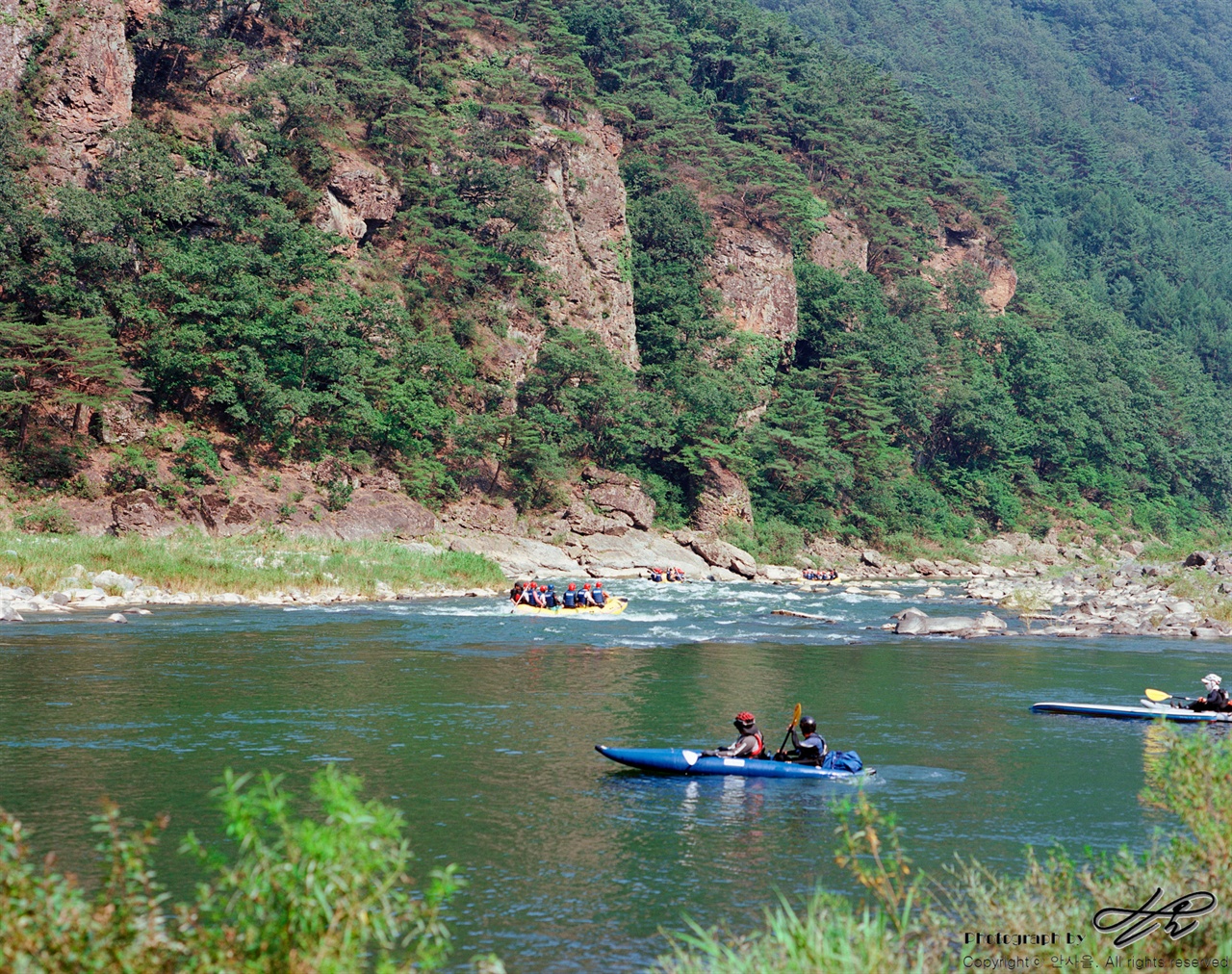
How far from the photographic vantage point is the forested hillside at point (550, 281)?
34844 mm

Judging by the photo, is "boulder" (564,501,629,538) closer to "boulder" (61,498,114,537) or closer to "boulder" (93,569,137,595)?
"boulder" (61,498,114,537)

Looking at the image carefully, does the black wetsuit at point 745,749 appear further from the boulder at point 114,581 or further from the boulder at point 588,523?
the boulder at point 588,523

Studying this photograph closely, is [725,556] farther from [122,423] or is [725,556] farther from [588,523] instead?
[122,423]

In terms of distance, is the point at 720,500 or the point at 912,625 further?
the point at 720,500

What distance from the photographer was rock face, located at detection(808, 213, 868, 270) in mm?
60125

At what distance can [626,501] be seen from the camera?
142ft

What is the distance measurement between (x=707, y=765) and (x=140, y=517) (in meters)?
23.4

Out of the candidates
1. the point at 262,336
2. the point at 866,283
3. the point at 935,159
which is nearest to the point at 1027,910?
the point at 262,336

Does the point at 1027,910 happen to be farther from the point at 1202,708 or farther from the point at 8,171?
the point at 8,171

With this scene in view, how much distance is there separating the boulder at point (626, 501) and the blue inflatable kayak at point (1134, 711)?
28.2 m

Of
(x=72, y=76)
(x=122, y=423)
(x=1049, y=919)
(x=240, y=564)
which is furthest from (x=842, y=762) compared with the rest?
(x=72, y=76)

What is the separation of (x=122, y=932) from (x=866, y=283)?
57.5 metres

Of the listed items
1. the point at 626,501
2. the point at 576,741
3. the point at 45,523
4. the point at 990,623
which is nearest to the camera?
the point at 576,741

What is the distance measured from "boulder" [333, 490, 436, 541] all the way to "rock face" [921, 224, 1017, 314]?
143 ft
